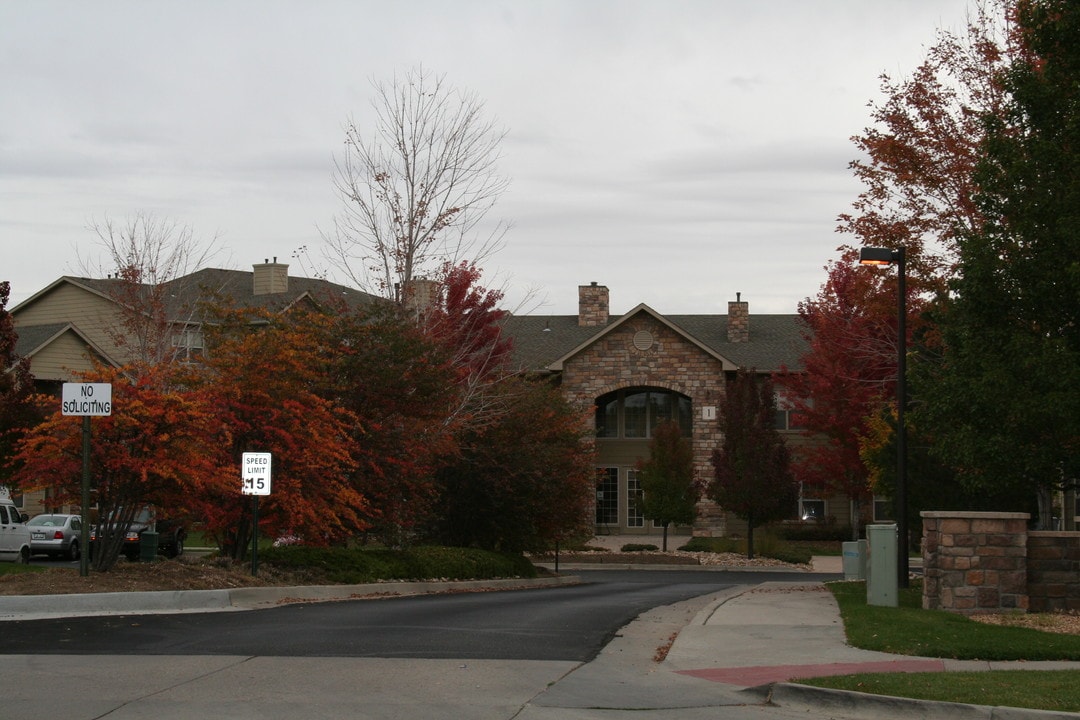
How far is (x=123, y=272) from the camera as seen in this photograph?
37188 mm

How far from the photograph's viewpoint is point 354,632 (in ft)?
46.0

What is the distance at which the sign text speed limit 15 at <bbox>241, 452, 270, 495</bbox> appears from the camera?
1898 cm

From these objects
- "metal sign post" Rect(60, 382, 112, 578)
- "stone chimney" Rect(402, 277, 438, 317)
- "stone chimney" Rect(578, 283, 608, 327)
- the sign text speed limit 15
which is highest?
"stone chimney" Rect(578, 283, 608, 327)

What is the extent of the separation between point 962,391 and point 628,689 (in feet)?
29.1

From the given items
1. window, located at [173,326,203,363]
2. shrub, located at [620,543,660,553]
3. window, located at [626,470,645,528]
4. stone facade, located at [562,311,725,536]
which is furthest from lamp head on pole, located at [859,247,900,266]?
window, located at [626,470,645,528]

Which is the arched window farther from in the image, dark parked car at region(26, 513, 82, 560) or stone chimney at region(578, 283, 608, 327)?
dark parked car at region(26, 513, 82, 560)

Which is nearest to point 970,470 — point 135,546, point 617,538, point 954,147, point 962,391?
point 962,391

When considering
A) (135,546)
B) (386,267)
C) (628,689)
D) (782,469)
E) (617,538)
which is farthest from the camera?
(617,538)

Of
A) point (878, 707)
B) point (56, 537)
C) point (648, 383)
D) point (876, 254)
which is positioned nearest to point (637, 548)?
point (648, 383)

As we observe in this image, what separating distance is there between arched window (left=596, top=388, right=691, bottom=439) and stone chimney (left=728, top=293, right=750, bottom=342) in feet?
11.8

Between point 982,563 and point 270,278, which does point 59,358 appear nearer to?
point 270,278

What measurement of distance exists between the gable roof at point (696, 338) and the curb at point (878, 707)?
36.8 meters

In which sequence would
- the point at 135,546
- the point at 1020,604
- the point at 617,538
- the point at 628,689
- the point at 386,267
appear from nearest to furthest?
the point at 628,689 → the point at 1020,604 → the point at 386,267 → the point at 135,546 → the point at 617,538

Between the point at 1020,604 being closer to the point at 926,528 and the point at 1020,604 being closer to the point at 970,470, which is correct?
the point at 926,528
